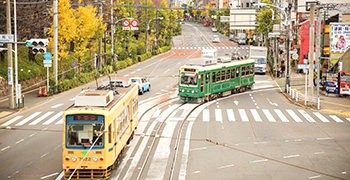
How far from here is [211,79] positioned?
47.3 metres

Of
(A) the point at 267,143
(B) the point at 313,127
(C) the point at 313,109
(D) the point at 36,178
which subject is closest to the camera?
→ (D) the point at 36,178

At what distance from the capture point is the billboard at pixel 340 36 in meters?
58.9

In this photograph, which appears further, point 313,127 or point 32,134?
point 313,127

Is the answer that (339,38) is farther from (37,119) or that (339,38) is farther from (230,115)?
(37,119)

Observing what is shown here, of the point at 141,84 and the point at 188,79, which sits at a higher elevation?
the point at 188,79

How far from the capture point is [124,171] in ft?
80.5

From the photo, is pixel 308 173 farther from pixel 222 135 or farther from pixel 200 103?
pixel 200 103

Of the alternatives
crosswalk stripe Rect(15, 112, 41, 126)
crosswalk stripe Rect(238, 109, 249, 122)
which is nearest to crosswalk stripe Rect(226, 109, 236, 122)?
crosswalk stripe Rect(238, 109, 249, 122)

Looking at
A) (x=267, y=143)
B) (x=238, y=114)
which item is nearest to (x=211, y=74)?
(x=238, y=114)

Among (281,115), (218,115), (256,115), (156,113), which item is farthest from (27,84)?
(281,115)

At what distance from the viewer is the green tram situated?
45.2 meters

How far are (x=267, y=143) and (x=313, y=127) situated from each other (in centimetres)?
681

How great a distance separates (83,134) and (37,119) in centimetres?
1728

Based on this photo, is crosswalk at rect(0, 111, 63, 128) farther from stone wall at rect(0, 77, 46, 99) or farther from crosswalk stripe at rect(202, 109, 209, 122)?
crosswalk stripe at rect(202, 109, 209, 122)
